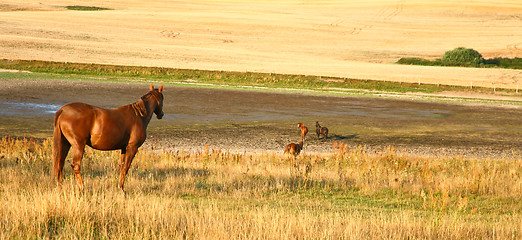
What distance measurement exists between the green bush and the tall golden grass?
74727 mm

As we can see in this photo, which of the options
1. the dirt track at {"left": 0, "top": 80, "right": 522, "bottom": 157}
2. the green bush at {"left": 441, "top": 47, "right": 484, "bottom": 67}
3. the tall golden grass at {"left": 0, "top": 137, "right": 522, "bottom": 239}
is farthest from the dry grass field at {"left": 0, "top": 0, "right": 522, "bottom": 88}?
the tall golden grass at {"left": 0, "top": 137, "right": 522, "bottom": 239}

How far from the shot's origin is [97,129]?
9727 mm

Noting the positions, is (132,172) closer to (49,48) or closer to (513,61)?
(49,48)

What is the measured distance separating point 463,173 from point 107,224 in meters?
10.1

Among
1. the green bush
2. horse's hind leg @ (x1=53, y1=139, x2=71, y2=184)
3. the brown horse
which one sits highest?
the green bush

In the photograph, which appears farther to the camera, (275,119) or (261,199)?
(275,119)

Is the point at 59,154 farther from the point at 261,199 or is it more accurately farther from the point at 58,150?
the point at 261,199

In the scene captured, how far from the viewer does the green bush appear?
88.3 meters

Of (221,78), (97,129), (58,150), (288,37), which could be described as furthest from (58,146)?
(288,37)

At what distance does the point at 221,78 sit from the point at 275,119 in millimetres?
28768

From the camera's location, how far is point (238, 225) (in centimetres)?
834

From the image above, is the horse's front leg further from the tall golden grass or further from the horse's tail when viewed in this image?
the horse's tail

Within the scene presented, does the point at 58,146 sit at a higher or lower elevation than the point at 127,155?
higher

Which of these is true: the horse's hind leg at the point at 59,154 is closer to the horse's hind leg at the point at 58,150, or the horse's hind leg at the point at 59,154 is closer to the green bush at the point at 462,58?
the horse's hind leg at the point at 58,150
